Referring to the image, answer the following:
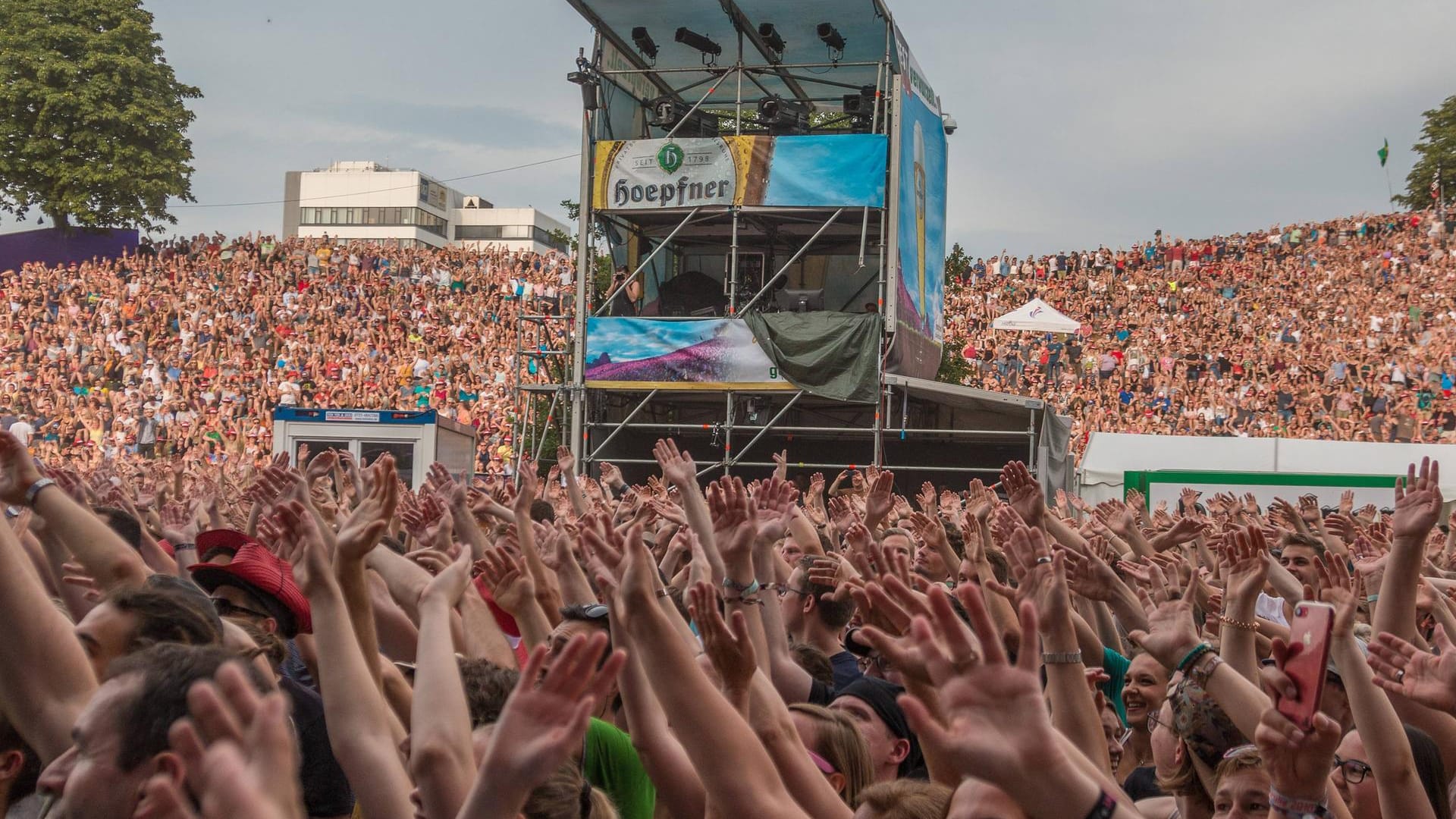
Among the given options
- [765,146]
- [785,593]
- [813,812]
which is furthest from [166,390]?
[813,812]

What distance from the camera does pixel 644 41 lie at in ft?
59.6

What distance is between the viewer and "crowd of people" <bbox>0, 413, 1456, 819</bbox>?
2.12 m

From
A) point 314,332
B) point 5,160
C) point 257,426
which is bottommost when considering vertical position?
point 257,426

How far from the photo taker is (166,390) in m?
28.1

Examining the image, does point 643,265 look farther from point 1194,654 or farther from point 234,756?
point 234,756

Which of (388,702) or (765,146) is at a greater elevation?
(765,146)

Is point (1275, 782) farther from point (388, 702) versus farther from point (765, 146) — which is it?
point (765, 146)

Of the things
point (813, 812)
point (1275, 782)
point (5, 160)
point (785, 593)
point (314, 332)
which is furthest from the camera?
point (5, 160)

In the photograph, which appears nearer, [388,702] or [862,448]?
[388,702]

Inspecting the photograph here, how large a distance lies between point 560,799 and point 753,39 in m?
16.5

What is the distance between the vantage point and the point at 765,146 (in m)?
17.2

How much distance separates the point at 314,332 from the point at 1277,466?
20947 mm

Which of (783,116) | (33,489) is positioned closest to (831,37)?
(783,116)

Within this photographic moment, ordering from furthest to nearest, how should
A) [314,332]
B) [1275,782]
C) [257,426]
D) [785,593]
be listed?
1. [314,332]
2. [257,426]
3. [785,593]
4. [1275,782]
